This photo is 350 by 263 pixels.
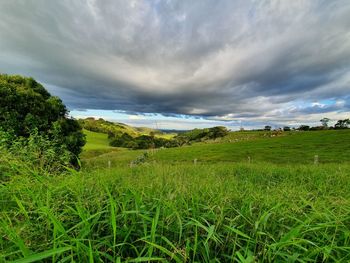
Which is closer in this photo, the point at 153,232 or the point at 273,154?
the point at 153,232

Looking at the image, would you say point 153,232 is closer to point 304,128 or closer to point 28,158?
point 28,158

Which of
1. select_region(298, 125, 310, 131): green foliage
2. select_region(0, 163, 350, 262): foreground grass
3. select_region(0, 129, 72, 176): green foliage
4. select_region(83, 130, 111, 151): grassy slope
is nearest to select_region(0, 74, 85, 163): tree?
select_region(0, 129, 72, 176): green foliage

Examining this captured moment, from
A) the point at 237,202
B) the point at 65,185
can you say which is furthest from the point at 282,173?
the point at 65,185

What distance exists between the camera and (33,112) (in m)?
16.1

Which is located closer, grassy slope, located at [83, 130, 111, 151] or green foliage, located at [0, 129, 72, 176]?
green foliage, located at [0, 129, 72, 176]

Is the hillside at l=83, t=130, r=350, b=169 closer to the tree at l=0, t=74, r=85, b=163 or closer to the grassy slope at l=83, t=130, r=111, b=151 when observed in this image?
the tree at l=0, t=74, r=85, b=163

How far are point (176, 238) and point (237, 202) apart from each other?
50.8 inches

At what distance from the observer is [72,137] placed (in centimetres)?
1705

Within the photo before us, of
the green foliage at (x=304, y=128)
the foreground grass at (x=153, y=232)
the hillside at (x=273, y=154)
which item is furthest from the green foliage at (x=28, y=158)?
the green foliage at (x=304, y=128)

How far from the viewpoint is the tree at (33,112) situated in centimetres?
1472

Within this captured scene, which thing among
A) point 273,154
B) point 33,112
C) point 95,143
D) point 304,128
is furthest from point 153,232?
point 304,128

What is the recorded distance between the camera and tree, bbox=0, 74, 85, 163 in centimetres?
1472

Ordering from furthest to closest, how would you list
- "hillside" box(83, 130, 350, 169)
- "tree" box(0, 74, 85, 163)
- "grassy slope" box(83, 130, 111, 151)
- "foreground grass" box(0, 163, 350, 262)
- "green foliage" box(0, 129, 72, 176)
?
"grassy slope" box(83, 130, 111, 151) < "hillside" box(83, 130, 350, 169) < "tree" box(0, 74, 85, 163) < "green foliage" box(0, 129, 72, 176) < "foreground grass" box(0, 163, 350, 262)

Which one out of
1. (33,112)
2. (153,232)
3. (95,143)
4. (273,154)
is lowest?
(95,143)
